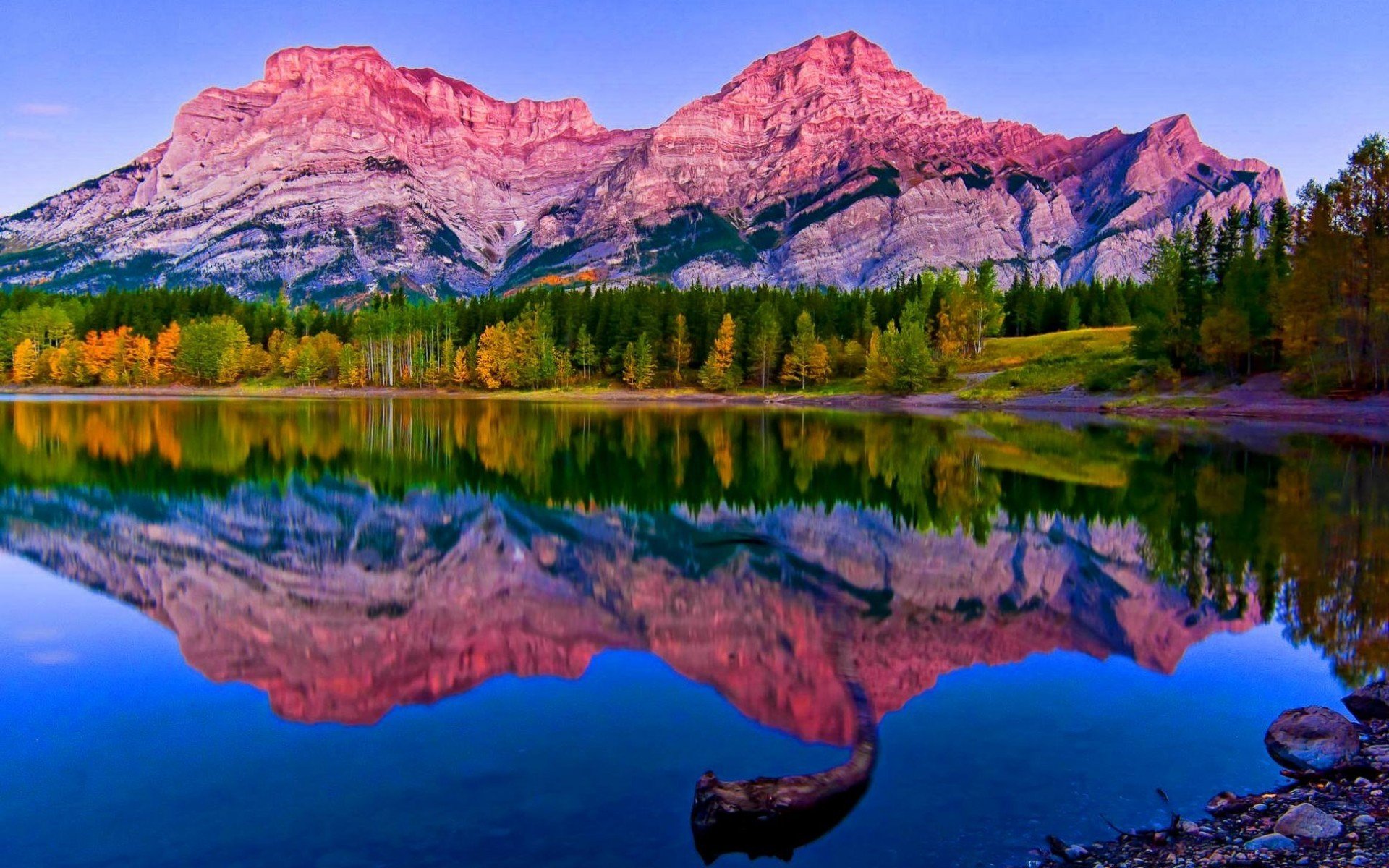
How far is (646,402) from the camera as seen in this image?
11338 centimetres


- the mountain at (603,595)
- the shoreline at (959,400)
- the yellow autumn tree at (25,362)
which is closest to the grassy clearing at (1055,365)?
the shoreline at (959,400)

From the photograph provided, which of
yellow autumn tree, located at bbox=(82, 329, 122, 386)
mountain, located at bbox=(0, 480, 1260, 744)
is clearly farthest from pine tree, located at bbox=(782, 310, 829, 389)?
yellow autumn tree, located at bbox=(82, 329, 122, 386)

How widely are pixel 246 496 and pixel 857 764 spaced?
28.1m

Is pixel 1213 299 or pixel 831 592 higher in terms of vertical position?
pixel 1213 299

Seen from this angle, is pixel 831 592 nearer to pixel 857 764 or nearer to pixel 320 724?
pixel 857 764

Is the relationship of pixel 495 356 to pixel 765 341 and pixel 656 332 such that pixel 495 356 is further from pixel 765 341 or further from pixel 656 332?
pixel 765 341

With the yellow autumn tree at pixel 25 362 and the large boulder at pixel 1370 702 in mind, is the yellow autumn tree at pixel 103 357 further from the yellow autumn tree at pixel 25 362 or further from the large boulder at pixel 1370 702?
the large boulder at pixel 1370 702

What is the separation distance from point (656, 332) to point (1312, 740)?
120m

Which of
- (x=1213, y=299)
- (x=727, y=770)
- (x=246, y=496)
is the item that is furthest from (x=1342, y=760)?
(x=1213, y=299)

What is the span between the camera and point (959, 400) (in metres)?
102

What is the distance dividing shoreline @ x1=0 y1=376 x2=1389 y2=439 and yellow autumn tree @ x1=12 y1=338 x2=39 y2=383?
102 inches

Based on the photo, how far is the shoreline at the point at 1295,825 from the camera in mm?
7414

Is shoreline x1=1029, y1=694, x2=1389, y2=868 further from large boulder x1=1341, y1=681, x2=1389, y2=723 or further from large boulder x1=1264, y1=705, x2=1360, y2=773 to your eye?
large boulder x1=1341, y1=681, x2=1389, y2=723

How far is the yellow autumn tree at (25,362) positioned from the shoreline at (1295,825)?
17450cm
